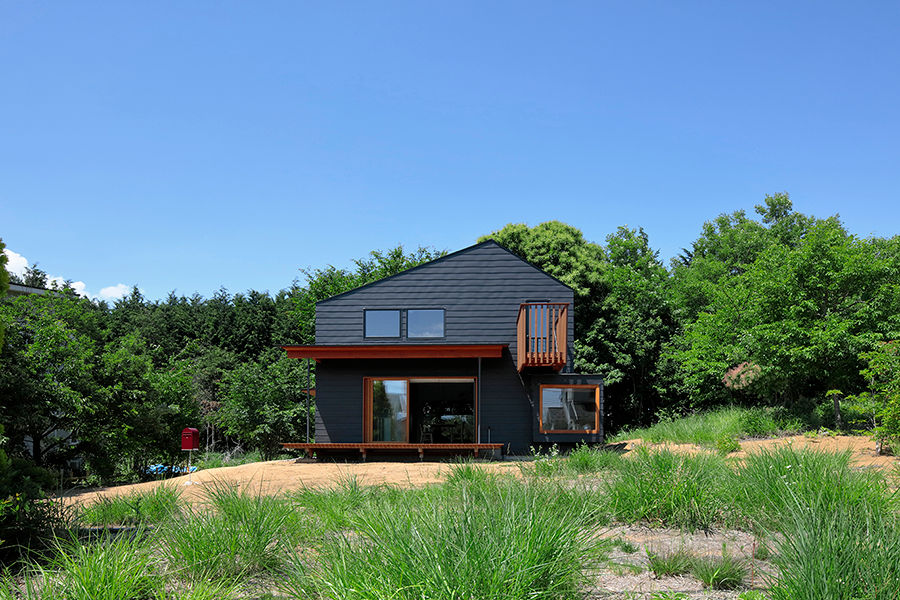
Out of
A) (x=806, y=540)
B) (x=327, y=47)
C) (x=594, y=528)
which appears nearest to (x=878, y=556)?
(x=806, y=540)

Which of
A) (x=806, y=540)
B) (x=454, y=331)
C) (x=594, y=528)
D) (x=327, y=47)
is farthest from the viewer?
(x=454, y=331)

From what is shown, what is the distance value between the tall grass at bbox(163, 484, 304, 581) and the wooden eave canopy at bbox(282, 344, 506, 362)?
31.0 ft

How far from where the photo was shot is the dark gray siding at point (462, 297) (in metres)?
15.1

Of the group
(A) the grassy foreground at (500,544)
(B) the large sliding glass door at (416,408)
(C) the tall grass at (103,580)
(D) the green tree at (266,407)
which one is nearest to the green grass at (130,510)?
(A) the grassy foreground at (500,544)

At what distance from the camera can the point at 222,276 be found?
28.8 metres

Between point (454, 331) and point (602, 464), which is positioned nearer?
point (602, 464)

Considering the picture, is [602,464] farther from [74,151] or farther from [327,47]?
[74,151]

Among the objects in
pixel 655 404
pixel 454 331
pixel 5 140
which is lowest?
pixel 655 404

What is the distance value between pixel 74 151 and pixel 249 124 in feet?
11.0

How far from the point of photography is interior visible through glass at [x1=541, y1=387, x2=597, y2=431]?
552 inches

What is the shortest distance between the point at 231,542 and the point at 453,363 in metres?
11.1

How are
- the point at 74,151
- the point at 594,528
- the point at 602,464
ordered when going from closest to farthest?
1. the point at 594,528
2. the point at 602,464
3. the point at 74,151

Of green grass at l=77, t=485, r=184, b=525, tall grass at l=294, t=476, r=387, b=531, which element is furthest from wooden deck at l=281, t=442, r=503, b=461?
green grass at l=77, t=485, r=184, b=525

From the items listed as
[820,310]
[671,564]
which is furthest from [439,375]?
[671,564]
